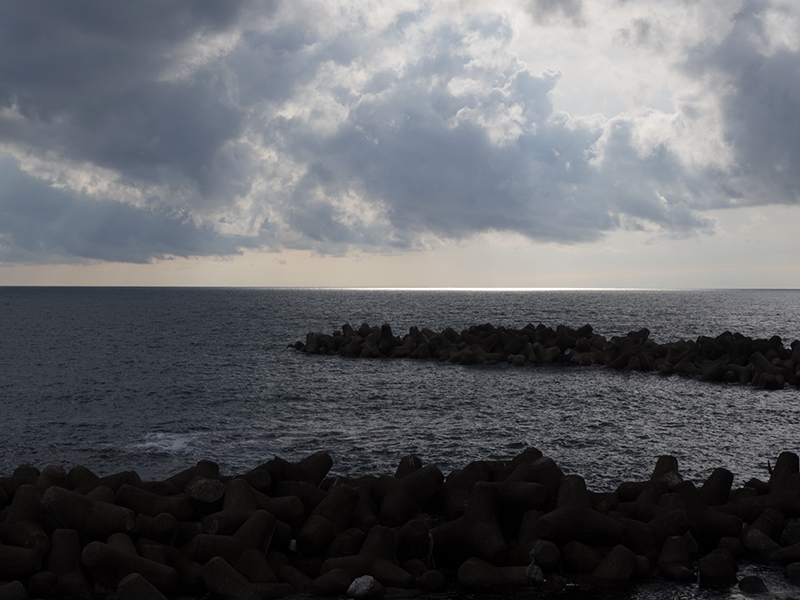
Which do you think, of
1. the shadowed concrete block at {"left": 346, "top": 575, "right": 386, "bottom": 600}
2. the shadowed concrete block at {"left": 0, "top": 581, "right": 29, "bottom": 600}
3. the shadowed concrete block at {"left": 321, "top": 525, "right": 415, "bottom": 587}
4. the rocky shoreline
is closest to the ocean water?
the rocky shoreline

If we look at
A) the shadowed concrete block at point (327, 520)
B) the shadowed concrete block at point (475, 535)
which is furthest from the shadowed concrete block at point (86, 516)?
the shadowed concrete block at point (475, 535)

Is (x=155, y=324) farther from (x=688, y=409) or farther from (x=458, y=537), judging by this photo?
(x=458, y=537)

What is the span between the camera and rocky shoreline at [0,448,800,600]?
29.8 feet

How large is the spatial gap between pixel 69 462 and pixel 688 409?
2289 centimetres

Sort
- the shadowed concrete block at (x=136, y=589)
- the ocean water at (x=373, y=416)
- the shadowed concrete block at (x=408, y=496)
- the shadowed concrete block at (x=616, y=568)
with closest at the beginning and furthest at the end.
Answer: the shadowed concrete block at (x=136, y=589)
the shadowed concrete block at (x=616, y=568)
the shadowed concrete block at (x=408, y=496)
the ocean water at (x=373, y=416)

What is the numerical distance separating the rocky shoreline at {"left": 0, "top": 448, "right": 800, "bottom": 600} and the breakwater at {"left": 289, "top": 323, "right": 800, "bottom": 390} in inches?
939

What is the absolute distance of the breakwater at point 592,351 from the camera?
3275 centimetres

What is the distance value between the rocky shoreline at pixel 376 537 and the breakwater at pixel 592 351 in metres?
23.8

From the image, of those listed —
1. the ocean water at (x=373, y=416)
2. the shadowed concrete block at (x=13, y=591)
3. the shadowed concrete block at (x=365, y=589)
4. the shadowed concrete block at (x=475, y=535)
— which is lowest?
the ocean water at (x=373, y=416)

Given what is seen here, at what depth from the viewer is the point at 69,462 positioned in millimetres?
18172

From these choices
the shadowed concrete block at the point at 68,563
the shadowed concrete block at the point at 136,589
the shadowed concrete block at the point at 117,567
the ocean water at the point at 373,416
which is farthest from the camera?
the ocean water at the point at 373,416

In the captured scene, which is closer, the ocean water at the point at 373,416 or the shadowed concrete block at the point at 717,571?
the shadowed concrete block at the point at 717,571

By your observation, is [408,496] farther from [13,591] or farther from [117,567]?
[13,591]

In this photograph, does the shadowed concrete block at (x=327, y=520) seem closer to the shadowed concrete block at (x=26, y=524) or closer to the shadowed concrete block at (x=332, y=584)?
the shadowed concrete block at (x=332, y=584)
